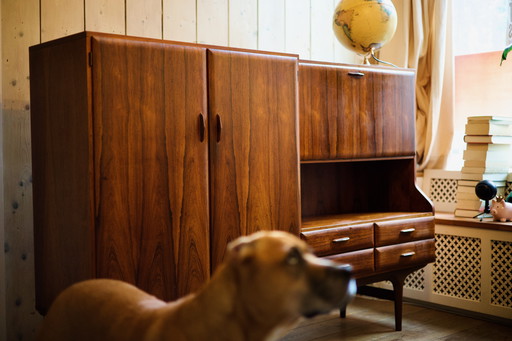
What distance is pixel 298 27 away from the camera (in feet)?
11.6

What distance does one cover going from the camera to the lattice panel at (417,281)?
3.49m

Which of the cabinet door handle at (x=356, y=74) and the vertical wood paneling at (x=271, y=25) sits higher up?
the vertical wood paneling at (x=271, y=25)

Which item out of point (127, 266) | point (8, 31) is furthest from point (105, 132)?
point (8, 31)

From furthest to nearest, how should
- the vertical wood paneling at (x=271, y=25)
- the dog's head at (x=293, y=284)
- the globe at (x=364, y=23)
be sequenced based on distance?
the vertical wood paneling at (x=271, y=25) → the globe at (x=364, y=23) → the dog's head at (x=293, y=284)

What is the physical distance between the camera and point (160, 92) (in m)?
2.09

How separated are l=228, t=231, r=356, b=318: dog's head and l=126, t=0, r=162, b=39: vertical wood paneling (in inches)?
76.6

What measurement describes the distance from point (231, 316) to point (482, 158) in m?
2.45

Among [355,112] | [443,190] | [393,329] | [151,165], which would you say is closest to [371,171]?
[443,190]

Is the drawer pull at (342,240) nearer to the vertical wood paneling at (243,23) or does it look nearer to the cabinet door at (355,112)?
the cabinet door at (355,112)

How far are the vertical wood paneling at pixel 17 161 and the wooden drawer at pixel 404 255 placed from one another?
156 cm

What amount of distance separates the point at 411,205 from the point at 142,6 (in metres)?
1.68

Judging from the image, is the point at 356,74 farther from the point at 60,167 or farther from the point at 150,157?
the point at 60,167

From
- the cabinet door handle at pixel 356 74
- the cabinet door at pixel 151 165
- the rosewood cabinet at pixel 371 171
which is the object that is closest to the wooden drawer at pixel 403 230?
the rosewood cabinet at pixel 371 171

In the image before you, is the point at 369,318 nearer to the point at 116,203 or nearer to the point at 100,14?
the point at 116,203
